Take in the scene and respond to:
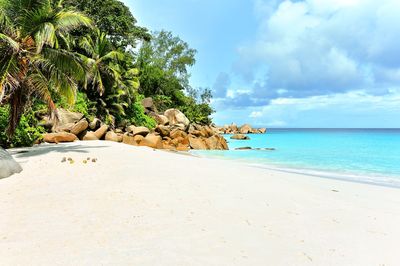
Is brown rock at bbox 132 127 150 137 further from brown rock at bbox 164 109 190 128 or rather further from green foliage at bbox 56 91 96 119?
brown rock at bbox 164 109 190 128

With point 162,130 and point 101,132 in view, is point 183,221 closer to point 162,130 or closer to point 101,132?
point 101,132

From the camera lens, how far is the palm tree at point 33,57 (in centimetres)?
980

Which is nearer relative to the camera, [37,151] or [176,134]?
[37,151]

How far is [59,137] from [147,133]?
329 inches

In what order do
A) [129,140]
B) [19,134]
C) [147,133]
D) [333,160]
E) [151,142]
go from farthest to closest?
[147,133], [151,142], [333,160], [129,140], [19,134]

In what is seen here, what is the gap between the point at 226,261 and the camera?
3713 millimetres

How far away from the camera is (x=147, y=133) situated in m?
23.6

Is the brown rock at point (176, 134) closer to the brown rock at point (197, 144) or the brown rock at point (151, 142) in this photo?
the brown rock at point (197, 144)

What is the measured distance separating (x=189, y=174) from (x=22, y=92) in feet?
20.4

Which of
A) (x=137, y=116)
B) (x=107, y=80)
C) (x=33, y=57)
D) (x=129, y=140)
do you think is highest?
(x=107, y=80)

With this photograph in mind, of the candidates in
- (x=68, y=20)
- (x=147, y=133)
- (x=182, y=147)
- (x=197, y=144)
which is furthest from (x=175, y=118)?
(x=68, y=20)

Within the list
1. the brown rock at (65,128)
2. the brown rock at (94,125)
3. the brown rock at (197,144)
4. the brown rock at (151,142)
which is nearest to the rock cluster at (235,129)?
the brown rock at (197,144)

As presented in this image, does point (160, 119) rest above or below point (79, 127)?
above

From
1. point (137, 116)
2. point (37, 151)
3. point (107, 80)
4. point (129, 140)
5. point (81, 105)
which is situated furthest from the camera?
point (137, 116)
